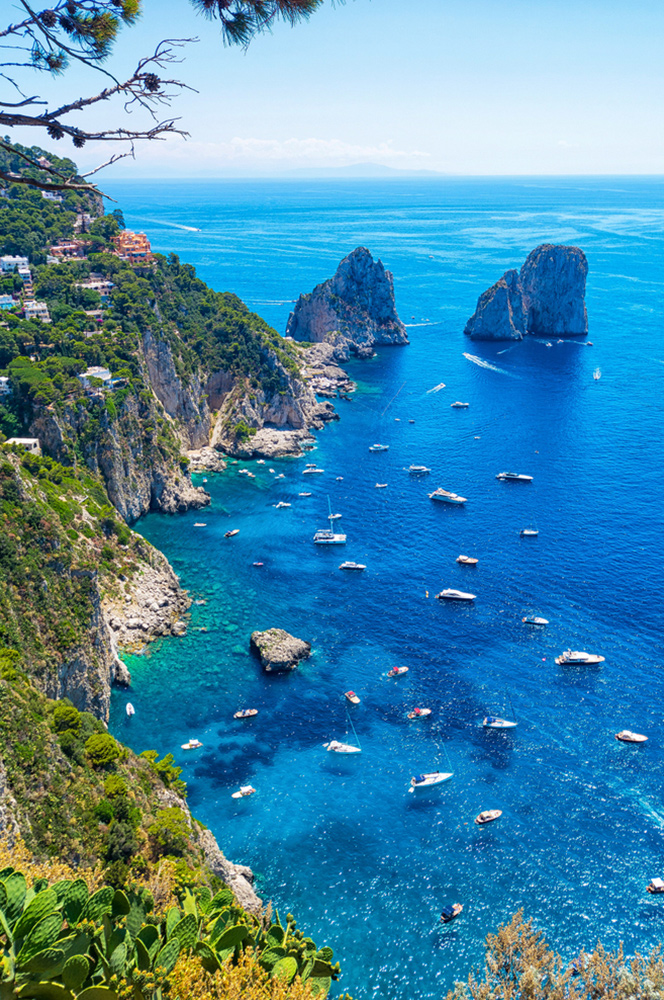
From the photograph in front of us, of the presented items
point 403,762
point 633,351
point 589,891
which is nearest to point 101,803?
point 403,762

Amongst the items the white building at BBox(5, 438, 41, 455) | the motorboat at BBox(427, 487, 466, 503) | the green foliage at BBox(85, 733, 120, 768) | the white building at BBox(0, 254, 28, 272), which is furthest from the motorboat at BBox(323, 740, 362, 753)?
the white building at BBox(0, 254, 28, 272)

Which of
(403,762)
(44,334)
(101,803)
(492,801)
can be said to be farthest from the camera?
(44,334)

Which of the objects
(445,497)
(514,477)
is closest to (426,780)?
(445,497)

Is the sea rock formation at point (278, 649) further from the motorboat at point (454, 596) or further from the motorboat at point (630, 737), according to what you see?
the motorboat at point (630, 737)

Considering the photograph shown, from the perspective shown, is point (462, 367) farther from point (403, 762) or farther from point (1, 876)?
point (1, 876)

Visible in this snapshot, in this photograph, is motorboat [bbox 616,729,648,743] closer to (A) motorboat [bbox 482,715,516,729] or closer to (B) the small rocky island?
(A) motorboat [bbox 482,715,516,729]
